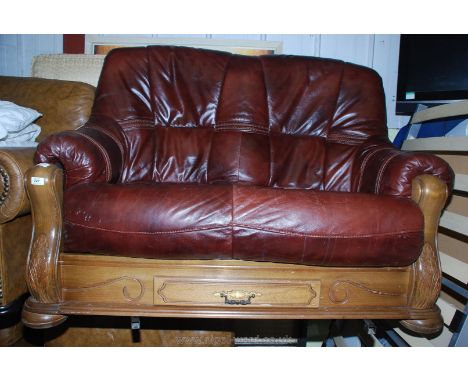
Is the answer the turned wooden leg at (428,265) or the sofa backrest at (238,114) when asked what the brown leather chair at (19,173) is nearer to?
the sofa backrest at (238,114)

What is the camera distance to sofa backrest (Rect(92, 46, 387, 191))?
1.53 m

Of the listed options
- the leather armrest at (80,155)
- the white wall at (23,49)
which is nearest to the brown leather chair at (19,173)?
the leather armrest at (80,155)

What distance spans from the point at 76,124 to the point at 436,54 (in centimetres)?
182

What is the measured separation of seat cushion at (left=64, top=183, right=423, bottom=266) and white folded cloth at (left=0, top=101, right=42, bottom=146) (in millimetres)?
640

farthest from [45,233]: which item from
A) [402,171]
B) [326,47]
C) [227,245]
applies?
[326,47]

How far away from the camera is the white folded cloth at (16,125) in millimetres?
1359

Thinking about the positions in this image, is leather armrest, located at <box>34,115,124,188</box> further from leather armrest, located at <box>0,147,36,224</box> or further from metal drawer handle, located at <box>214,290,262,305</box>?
metal drawer handle, located at <box>214,290,262,305</box>

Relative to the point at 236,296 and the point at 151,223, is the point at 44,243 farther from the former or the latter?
the point at 236,296

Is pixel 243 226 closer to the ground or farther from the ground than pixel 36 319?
farther from the ground

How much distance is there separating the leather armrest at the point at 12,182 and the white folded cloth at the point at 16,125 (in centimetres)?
32

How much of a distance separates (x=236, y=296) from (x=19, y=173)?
0.78 metres

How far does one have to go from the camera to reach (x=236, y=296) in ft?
3.31

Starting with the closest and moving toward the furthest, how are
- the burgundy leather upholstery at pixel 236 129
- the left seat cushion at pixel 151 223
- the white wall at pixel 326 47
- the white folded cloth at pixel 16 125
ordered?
the left seat cushion at pixel 151 223 < the burgundy leather upholstery at pixel 236 129 < the white folded cloth at pixel 16 125 < the white wall at pixel 326 47

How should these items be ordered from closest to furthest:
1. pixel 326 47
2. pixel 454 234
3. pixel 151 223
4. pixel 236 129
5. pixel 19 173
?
pixel 151 223 → pixel 19 173 → pixel 454 234 → pixel 236 129 → pixel 326 47
